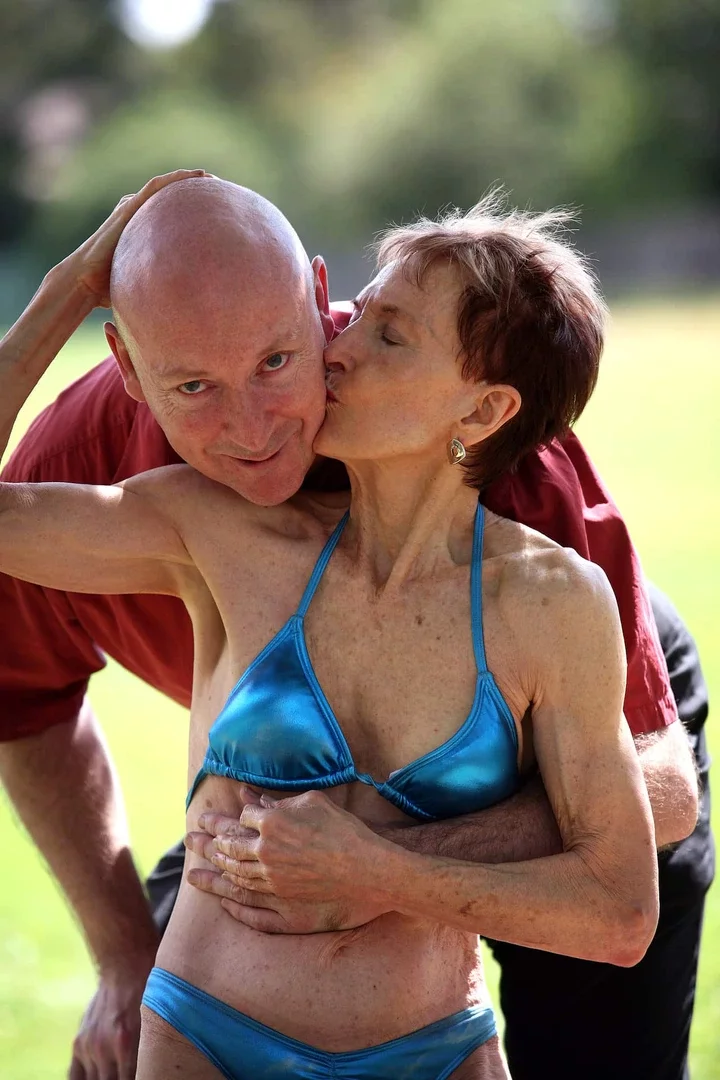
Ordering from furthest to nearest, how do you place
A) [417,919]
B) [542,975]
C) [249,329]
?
1. [542,975]
2. [417,919]
3. [249,329]

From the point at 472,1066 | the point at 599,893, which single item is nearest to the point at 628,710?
the point at 599,893

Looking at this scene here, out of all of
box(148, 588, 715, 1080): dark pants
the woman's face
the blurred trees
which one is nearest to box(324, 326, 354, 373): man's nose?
the woman's face

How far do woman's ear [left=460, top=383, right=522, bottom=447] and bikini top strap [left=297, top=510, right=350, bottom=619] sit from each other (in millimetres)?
282

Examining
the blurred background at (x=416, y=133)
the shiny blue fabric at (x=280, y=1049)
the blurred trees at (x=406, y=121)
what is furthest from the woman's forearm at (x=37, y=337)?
the blurred trees at (x=406, y=121)

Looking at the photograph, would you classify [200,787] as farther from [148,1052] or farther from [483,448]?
[483,448]

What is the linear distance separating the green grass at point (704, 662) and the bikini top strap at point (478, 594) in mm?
2366

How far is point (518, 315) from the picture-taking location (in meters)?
2.39

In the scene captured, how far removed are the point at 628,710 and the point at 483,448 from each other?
1.86ft

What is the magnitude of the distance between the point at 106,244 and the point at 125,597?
84 centimetres

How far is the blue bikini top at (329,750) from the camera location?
7.54 feet

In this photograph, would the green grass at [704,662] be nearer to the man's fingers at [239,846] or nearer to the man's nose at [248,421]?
the man's fingers at [239,846]

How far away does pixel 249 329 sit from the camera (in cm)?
220

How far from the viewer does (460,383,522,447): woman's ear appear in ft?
7.98

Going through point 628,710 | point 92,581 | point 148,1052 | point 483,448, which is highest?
point 483,448
